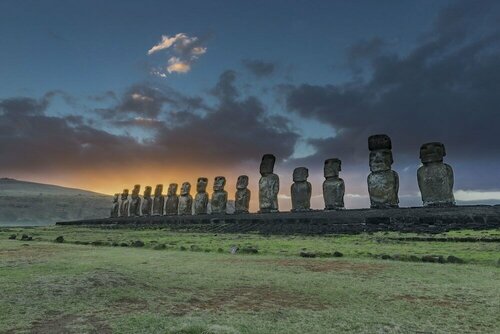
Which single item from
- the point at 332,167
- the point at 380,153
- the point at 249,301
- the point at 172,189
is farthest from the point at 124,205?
the point at 249,301

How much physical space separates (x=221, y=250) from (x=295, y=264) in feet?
9.17

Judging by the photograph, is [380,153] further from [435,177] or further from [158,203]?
[158,203]

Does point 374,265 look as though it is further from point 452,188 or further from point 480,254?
point 452,188

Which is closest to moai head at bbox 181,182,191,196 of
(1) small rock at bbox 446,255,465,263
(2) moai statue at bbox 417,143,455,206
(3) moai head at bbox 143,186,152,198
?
(3) moai head at bbox 143,186,152,198

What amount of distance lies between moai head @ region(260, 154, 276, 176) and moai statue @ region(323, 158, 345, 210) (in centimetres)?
462

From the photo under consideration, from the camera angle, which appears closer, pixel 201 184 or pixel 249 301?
pixel 249 301

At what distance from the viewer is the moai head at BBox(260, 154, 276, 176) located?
24438 mm

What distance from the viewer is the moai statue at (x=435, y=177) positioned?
1570 cm

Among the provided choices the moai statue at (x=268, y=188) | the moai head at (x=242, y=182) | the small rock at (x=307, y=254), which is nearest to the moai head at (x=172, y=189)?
the moai head at (x=242, y=182)

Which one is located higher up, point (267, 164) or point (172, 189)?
point (267, 164)

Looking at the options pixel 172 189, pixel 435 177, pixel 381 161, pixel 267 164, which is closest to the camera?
pixel 435 177

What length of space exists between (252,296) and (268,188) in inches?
754

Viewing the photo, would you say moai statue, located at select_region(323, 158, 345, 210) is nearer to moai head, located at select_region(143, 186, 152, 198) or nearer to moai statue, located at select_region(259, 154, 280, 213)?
moai statue, located at select_region(259, 154, 280, 213)

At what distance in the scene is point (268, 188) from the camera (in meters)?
23.6
